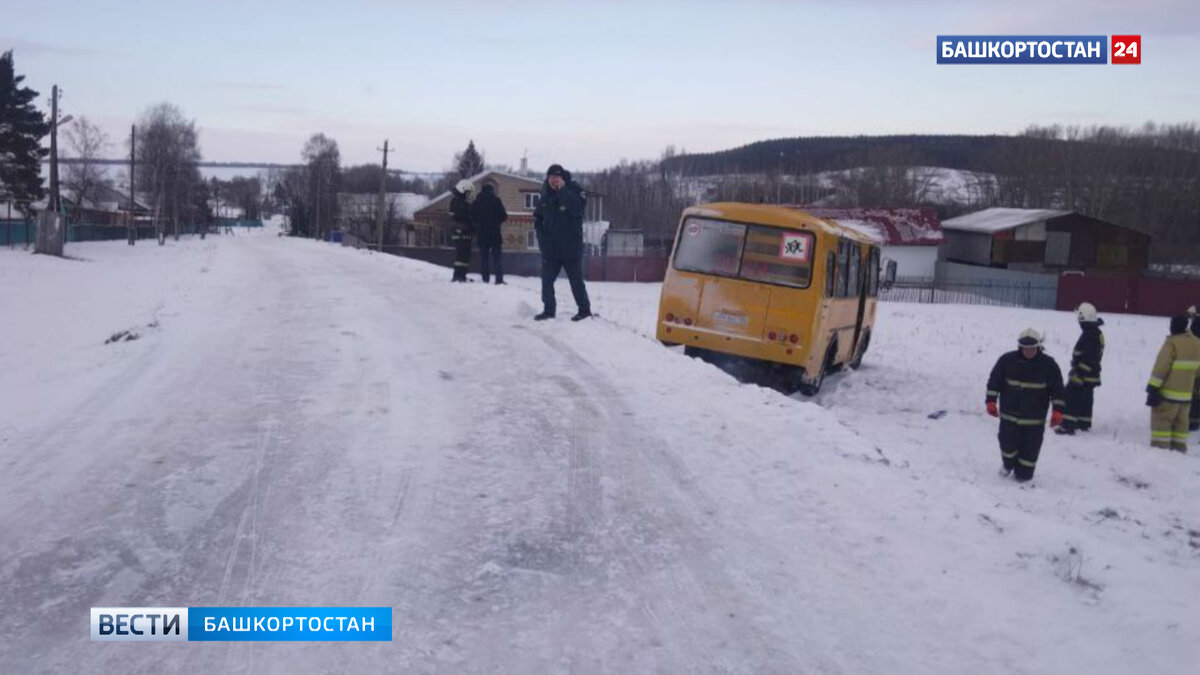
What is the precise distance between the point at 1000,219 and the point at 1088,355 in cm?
6294

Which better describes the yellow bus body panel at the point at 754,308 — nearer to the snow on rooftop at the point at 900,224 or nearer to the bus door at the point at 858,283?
the bus door at the point at 858,283

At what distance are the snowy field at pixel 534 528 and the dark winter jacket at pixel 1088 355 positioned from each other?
4479 millimetres

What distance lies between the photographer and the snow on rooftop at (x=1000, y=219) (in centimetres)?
6825

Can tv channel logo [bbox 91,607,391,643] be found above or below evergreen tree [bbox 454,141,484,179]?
below

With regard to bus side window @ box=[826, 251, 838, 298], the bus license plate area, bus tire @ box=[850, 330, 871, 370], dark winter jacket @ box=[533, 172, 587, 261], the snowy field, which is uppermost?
dark winter jacket @ box=[533, 172, 587, 261]

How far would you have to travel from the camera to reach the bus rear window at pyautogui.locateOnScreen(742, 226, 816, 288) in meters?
14.5

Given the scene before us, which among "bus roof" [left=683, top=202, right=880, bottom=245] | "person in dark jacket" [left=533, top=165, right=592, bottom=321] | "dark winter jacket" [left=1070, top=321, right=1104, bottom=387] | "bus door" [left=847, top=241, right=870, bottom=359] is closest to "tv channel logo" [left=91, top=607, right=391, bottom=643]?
"person in dark jacket" [left=533, top=165, right=592, bottom=321]

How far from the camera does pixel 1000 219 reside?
Result: 2830 inches

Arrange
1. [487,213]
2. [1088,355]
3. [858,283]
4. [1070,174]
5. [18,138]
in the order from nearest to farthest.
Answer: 1. [1088,355]
2. [487,213]
3. [858,283]
4. [18,138]
5. [1070,174]

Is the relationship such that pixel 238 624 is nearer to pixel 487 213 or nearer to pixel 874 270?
pixel 487 213

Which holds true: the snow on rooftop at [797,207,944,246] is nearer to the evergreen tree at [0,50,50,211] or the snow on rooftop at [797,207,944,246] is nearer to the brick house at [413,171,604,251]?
the brick house at [413,171,604,251]

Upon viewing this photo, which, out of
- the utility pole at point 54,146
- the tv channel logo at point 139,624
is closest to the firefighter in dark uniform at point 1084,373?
the tv channel logo at point 139,624

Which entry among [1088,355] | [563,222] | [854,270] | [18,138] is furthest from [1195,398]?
[18,138]

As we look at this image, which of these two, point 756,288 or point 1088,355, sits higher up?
point 756,288
